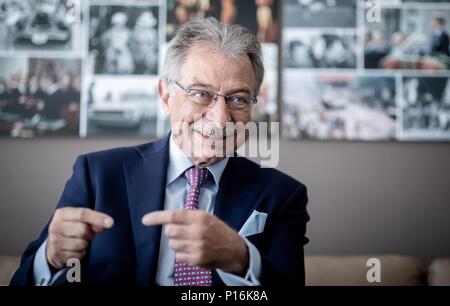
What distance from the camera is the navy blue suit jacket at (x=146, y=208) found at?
1.05 meters

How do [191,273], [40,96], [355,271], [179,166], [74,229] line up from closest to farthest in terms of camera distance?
[74,229], [191,273], [179,166], [355,271], [40,96]

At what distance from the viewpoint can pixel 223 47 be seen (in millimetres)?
1146

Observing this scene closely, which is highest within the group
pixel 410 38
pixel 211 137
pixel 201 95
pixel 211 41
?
pixel 410 38

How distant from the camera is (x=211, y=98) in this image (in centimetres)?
115

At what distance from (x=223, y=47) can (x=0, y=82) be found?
1190mm

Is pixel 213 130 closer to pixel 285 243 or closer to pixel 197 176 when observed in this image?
pixel 197 176

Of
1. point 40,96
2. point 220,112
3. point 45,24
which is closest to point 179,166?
point 220,112

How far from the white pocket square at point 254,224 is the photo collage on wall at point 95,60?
0.82 meters

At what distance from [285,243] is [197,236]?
399 millimetres

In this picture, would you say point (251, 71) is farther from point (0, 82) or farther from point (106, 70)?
point (0, 82)

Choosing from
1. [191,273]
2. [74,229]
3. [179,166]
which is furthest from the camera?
[179,166]

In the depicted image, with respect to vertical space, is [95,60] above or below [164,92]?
above

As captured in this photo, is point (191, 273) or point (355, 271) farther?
point (355, 271)
